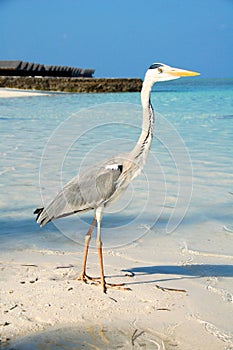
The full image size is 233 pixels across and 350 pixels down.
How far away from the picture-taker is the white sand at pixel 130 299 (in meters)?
2.73

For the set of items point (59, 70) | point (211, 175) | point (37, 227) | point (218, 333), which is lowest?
point (218, 333)

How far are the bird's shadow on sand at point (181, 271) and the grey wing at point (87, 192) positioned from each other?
61 cm

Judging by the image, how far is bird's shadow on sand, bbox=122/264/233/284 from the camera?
3678 millimetres

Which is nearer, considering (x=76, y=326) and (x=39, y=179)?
(x=76, y=326)

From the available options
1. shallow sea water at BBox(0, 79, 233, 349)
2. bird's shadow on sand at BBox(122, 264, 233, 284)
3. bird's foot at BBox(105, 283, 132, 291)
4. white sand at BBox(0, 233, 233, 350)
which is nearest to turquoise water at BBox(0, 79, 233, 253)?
shallow sea water at BBox(0, 79, 233, 349)

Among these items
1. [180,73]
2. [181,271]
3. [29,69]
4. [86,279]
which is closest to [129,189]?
[181,271]

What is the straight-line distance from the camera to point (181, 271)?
379 cm

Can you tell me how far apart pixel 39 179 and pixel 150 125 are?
137 inches

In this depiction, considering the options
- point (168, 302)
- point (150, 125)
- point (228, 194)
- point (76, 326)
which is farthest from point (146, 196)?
point (76, 326)

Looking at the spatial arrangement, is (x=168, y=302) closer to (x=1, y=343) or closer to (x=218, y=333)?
(x=218, y=333)

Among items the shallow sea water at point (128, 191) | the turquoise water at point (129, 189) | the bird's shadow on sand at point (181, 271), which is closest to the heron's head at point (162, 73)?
the turquoise water at point (129, 189)

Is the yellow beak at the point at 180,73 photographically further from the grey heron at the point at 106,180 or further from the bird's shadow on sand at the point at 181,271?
the bird's shadow on sand at the point at 181,271

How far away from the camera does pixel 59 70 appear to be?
48156 millimetres

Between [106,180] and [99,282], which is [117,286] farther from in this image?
[106,180]
